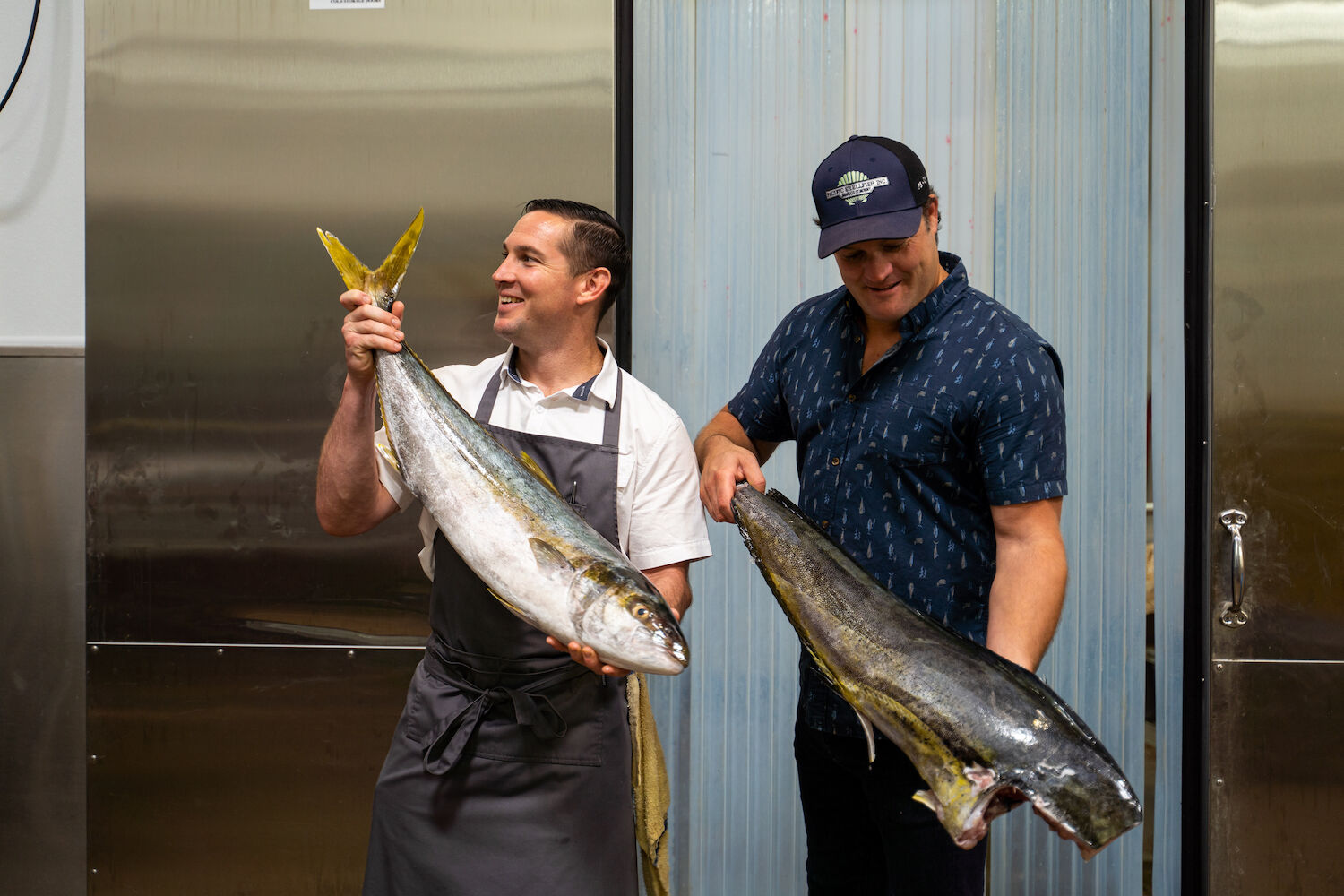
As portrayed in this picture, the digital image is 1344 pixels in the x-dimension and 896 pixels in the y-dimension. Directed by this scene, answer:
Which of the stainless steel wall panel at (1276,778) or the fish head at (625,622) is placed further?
the stainless steel wall panel at (1276,778)

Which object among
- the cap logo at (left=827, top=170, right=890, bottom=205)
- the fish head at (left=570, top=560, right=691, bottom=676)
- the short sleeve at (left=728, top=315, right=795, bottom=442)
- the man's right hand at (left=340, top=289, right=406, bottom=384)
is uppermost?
the cap logo at (left=827, top=170, right=890, bottom=205)

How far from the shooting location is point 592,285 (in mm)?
1701

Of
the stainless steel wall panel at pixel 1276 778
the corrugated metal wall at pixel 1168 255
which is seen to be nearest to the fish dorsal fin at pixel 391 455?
the corrugated metal wall at pixel 1168 255

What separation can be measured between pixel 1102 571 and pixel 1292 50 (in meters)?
1.40

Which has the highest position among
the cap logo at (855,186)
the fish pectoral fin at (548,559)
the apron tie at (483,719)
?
the cap logo at (855,186)

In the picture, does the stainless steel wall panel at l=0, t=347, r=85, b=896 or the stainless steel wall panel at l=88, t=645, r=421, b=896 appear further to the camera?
the stainless steel wall panel at l=0, t=347, r=85, b=896

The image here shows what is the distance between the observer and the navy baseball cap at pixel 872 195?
144cm

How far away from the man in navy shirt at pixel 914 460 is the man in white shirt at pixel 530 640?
6.5 inches

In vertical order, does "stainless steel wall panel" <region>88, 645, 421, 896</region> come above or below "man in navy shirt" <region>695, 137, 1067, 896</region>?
below

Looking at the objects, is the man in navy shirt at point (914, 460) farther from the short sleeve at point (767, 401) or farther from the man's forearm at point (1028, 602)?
the short sleeve at point (767, 401)

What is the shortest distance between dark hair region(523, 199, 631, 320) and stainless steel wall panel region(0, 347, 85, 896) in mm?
1644

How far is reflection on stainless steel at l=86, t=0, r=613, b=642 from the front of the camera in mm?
2365

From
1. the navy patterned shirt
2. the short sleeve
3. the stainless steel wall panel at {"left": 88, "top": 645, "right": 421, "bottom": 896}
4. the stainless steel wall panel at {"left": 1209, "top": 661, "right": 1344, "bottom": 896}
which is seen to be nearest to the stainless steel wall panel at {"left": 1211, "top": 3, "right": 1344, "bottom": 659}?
the stainless steel wall panel at {"left": 1209, "top": 661, "right": 1344, "bottom": 896}

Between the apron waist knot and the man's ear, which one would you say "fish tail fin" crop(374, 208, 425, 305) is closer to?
the man's ear
